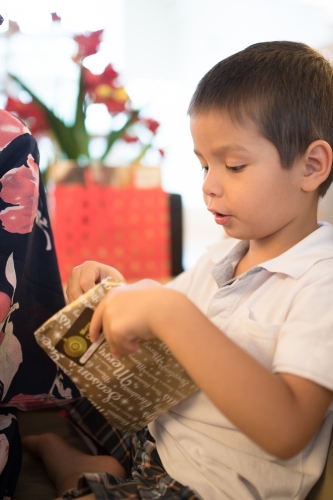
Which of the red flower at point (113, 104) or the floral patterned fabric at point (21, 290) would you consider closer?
the floral patterned fabric at point (21, 290)

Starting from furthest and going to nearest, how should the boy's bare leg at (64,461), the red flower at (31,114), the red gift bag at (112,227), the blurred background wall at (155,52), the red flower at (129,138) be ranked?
the blurred background wall at (155,52), the red flower at (129,138), the red flower at (31,114), the red gift bag at (112,227), the boy's bare leg at (64,461)

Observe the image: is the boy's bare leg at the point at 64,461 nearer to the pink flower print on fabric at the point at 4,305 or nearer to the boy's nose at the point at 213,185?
the pink flower print on fabric at the point at 4,305

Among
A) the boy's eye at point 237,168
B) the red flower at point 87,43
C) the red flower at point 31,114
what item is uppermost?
the red flower at point 87,43

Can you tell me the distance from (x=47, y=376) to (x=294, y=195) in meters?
0.47

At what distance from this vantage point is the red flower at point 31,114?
178 centimetres

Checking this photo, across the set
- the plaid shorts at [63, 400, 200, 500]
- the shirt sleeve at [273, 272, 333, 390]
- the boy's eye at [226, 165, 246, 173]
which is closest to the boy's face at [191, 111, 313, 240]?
the boy's eye at [226, 165, 246, 173]

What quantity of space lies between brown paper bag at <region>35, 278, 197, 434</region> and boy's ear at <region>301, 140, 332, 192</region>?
0.30 m

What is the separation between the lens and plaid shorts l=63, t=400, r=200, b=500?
2.24ft

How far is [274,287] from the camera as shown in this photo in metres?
0.78

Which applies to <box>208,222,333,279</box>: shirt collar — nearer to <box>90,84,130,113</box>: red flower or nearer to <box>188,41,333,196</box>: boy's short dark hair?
<box>188,41,333,196</box>: boy's short dark hair

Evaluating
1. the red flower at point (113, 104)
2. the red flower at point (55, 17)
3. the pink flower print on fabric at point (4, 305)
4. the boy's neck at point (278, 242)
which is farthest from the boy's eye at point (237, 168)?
the red flower at point (55, 17)

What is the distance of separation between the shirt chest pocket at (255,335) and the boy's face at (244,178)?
0.13m

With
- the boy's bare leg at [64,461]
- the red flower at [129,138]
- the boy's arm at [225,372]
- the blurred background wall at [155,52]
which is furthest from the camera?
the blurred background wall at [155,52]

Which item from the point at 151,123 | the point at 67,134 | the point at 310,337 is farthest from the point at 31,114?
the point at 310,337
